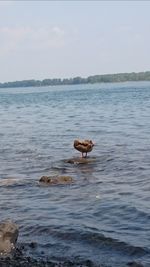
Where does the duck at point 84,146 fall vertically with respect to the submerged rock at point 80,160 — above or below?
above

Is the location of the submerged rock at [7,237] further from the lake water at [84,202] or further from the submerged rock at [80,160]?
the submerged rock at [80,160]

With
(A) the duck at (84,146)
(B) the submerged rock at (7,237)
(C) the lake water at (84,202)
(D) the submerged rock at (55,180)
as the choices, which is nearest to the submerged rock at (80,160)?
(C) the lake water at (84,202)

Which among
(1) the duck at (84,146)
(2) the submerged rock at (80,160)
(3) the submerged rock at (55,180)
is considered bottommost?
(2) the submerged rock at (80,160)

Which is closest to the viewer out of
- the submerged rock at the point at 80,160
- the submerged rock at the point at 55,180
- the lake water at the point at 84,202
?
the lake water at the point at 84,202

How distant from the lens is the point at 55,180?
727 inches

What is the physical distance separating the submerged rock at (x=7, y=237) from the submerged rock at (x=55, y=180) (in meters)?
6.85

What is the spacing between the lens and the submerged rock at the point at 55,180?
18328mm

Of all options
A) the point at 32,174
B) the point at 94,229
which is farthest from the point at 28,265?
the point at 32,174

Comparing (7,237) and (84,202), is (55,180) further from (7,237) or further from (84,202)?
(7,237)

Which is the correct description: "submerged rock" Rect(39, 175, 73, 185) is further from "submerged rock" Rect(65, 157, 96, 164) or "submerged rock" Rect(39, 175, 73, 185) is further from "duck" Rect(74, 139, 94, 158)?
"duck" Rect(74, 139, 94, 158)

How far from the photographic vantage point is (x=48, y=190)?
1738cm

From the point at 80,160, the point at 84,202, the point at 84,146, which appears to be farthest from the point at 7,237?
the point at 84,146

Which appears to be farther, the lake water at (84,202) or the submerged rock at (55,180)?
the submerged rock at (55,180)

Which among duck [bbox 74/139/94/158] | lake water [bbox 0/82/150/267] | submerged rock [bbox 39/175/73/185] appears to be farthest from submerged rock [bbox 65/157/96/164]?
submerged rock [bbox 39/175/73/185]
